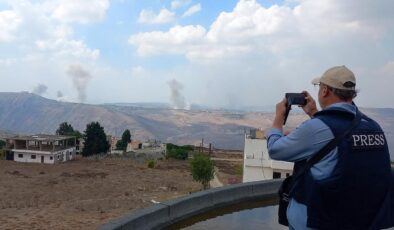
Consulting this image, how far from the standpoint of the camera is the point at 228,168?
5166 cm

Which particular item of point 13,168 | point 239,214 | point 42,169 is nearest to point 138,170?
point 42,169

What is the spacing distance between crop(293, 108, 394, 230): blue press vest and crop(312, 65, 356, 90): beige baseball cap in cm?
14

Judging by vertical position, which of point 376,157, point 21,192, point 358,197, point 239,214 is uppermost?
point 376,157

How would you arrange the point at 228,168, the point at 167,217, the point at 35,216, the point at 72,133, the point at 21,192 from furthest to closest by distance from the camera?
1. the point at 72,133
2. the point at 228,168
3. the point at 21,192
4. the point at 35,216
5. the point at 167,217

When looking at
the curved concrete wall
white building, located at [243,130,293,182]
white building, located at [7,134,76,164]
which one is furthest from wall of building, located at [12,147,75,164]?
the curved concrete wall

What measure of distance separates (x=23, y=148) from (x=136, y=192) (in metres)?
26.2

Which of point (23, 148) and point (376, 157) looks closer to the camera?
point (376, 157)

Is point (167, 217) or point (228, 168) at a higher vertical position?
point (167, 217)

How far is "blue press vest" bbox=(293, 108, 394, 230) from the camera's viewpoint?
1859mm

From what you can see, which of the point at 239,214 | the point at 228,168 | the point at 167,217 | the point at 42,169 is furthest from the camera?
the point at 228,168

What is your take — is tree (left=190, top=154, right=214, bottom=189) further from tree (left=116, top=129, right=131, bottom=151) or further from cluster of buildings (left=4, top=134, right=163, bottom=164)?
tree (left=116, top=129, right=131, bottom=151)

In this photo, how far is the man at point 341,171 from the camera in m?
1.86

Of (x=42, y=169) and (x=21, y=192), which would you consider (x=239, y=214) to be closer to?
(x=21, y=192)

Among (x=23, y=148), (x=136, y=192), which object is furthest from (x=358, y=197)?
(x=23, y=148)
